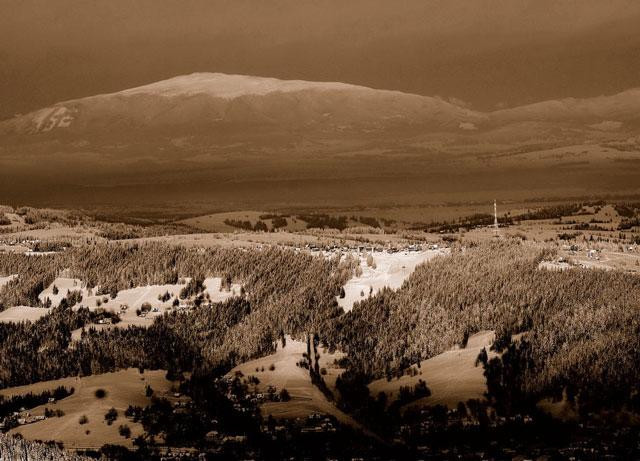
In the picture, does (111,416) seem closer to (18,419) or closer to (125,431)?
(125,431)

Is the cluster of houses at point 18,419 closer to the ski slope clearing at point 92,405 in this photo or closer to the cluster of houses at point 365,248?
the ski slope clearing at point 92,405

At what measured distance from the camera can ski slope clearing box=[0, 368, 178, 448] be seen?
22.2 metres

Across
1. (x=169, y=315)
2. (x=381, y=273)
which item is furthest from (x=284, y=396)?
(x=381, y=273)

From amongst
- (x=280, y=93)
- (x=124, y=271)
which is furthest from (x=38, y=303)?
(x=280, y=93)

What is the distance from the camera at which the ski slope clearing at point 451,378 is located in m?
23.8

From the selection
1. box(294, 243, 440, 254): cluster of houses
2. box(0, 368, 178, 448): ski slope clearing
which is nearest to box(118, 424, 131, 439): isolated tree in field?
box(0, 368, 178, 448): ski slope clearing

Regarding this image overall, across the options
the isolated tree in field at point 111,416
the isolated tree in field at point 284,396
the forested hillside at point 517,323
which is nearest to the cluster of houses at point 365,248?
the forested hillside at point 517,323

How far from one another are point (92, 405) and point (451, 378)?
8205 mm

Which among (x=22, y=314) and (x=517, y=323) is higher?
(x=22, y=314)

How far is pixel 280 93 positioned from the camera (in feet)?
590

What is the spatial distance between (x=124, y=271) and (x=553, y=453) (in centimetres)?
2068

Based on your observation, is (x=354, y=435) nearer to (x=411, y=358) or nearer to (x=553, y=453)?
(x=553, y=453)

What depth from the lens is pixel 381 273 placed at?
34312 millimetres

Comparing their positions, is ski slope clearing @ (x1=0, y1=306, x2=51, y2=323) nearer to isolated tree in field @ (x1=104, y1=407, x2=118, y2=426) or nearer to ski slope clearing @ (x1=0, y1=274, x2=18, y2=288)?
ski slope clearing @ (x1=0, y1=274, x2=18, y2=288)
